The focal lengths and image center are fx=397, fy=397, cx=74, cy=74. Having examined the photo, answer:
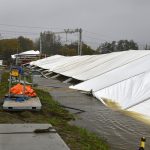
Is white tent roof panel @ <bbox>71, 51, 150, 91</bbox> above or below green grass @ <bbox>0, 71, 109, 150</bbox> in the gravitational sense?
above

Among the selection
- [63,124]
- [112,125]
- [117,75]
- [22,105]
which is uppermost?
[117,75]

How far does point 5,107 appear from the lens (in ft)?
35.7

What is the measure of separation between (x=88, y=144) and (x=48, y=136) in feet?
2.53

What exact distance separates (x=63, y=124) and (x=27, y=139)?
117 inches

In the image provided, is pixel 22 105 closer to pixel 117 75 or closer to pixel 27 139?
pixel 27 139

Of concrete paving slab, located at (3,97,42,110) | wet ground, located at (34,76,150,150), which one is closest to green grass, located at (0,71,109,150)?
concrete paving slab, located at (3,97,42,110)

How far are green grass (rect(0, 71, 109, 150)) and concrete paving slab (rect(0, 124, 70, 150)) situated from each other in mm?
435

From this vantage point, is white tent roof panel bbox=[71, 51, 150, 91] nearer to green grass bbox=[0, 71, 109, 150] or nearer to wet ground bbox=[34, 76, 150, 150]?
wet ground bbox=[34, 76, 150, 150]

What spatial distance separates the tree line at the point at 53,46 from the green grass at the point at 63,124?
70269mm

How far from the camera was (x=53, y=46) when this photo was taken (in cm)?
9956

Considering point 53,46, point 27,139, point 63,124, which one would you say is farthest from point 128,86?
point 53,46

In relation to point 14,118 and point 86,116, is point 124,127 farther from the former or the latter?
point 14,118

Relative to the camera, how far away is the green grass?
289 inches

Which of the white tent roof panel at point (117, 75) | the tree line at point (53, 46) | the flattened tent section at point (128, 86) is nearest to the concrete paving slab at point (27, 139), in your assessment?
the flattened tent section at point (128, 86)
